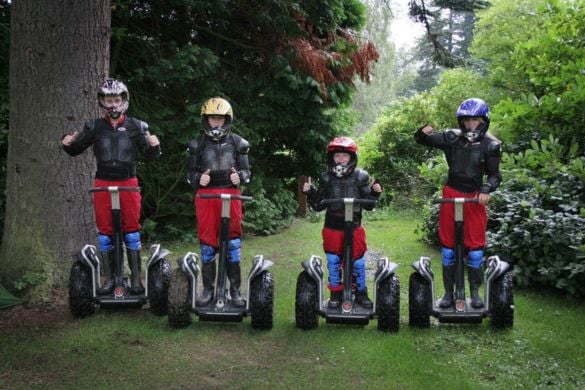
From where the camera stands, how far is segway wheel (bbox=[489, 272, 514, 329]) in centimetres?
497

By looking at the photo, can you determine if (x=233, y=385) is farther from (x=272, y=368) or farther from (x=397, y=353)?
(x=397, y=353)

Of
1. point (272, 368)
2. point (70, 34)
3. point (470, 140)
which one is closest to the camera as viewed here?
point (272, 368)

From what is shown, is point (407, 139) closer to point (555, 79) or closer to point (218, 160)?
point (555, 79)

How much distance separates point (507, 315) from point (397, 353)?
1.26 metres

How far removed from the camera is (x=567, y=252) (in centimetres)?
606

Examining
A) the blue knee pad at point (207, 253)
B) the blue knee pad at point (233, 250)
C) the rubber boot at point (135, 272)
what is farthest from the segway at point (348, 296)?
the rubber boot at point (135, 272)

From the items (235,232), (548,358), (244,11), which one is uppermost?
(244,11)

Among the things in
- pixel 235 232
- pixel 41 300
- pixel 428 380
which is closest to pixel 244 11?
pixel 235 232

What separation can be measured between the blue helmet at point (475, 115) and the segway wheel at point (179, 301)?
115 inches

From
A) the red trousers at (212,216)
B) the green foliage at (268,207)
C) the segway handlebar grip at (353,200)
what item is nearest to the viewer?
the segway handlebar grip at (353,200)

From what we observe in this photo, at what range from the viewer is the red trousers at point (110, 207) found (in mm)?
5207

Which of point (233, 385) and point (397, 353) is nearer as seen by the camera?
point (233, 385)

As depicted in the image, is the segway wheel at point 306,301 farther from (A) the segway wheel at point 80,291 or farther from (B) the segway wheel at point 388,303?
(A) the segway wheel at point 80,291

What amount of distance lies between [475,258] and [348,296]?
4.12 feet
